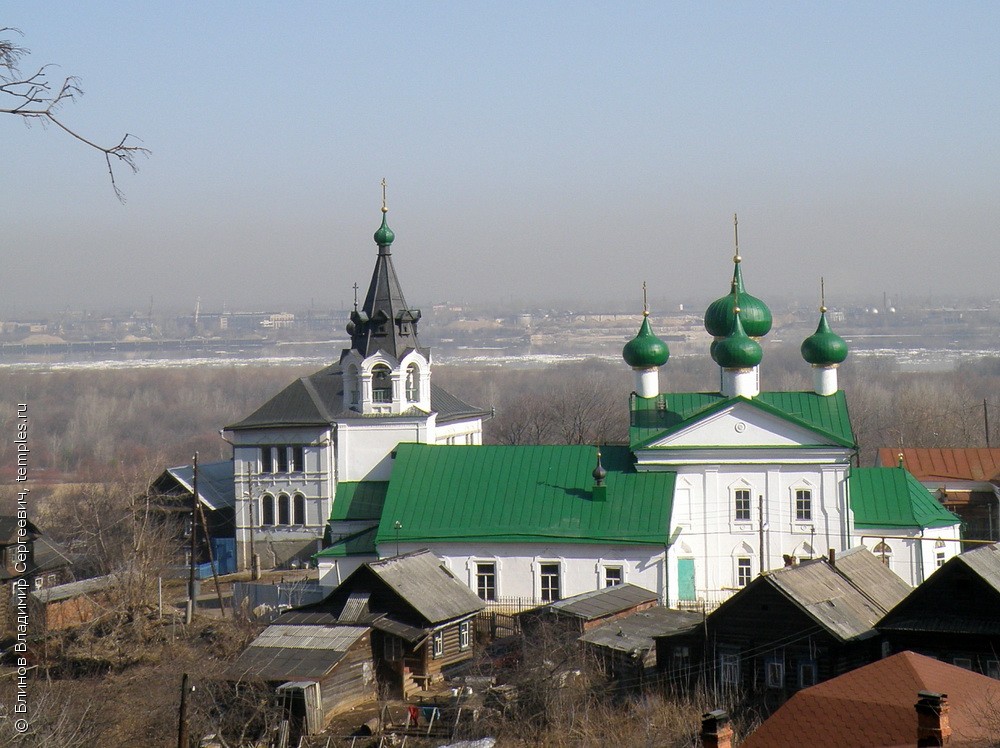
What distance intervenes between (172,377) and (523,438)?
61370 mm

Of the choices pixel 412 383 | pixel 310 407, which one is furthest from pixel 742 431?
pixel 310 407

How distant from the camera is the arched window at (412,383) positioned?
99.9ft

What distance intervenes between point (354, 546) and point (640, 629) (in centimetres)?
666

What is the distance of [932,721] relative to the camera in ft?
46.2

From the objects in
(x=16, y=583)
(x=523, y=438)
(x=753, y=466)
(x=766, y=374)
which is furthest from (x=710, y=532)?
(x=766, y=374)

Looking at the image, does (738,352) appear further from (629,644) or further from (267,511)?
(267,511)

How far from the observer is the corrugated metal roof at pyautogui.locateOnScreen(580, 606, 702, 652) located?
22.3 meters

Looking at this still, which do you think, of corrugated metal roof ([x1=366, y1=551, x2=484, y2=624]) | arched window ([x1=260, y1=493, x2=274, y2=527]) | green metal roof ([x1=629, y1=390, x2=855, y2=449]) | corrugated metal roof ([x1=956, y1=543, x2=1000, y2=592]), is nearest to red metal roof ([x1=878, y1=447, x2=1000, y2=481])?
green metal roof ([x1=629, y1=390, x2=855, y2=449])

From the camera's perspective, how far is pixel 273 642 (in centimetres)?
2233

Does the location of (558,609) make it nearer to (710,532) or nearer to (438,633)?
(438,633)

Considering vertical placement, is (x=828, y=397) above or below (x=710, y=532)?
above

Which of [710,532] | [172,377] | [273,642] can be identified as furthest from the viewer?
[172,377]

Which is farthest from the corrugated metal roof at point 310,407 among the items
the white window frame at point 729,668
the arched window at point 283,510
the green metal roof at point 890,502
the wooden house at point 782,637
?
the white window frame at point 729,668

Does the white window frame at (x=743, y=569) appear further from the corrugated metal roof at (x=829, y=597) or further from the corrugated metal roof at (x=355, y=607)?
the corrugated metal roof at (x=355, y=607)
